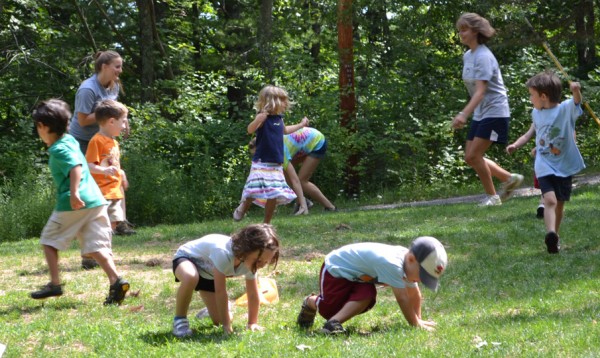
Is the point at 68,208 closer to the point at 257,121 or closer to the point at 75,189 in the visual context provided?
the point at 75,189

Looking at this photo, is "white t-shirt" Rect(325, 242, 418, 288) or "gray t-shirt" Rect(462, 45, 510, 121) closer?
"white t-shirt" Rect(325, 242, 418, 288)

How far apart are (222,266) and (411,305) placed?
129cm

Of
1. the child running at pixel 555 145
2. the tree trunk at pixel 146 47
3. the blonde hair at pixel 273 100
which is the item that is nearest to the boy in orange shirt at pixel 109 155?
the blonde hair at pixel 273 100

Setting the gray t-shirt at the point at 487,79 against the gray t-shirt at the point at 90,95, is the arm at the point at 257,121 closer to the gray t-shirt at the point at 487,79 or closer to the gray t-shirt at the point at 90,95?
the gray t-shirt at the point at 90,95

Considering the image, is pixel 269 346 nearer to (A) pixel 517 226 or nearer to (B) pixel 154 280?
(B) pixel 154 280

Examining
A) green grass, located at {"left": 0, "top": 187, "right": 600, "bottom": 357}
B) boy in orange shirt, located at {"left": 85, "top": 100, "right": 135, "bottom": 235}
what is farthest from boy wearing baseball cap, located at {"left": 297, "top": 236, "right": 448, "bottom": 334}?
boy in orange shirt, located at {"left": 85, "top": 100, "right": 135, "bottom": 235}

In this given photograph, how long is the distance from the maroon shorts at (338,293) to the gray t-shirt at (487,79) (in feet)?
18.6

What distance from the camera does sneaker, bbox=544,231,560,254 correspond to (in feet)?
26.7

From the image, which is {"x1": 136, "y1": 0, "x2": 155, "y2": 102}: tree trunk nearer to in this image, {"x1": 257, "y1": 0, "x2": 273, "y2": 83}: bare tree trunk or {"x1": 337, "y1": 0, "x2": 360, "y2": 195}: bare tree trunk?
{"x1": 257, "y1": 0, "x2": 273, "y2": 83}: bare tree trunk

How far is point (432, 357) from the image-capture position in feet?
16.7

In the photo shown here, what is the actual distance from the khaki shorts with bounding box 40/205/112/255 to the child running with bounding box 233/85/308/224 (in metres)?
3.58

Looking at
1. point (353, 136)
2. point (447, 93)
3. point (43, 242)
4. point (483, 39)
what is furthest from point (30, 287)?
point (447, 93)

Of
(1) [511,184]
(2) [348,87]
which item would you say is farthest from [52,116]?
(2) [348,87]

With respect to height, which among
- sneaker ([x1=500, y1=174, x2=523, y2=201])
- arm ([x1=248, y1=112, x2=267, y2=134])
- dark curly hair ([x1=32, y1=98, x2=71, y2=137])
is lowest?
sneaker ([x1=500, y1=174, x2=523, y2=201])
